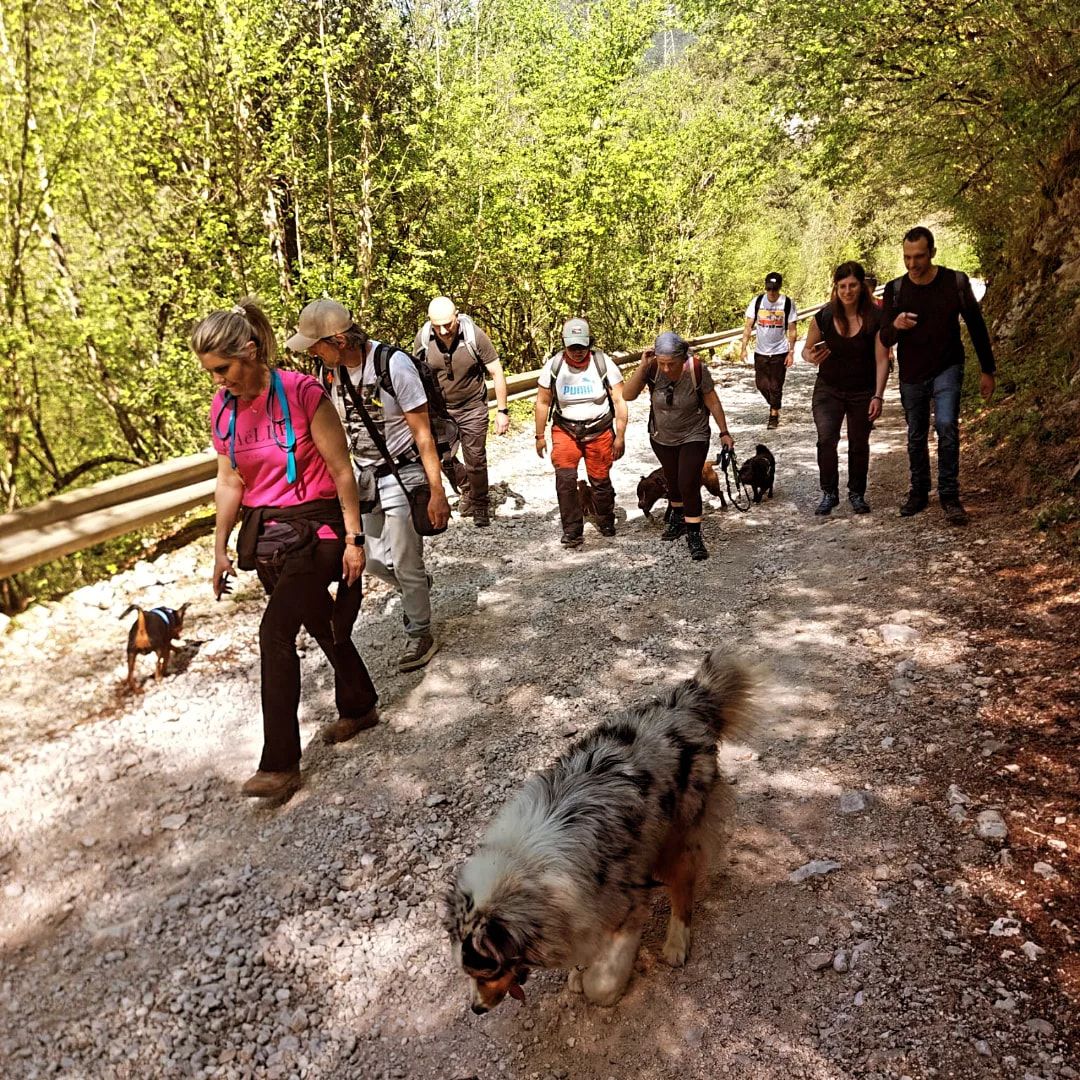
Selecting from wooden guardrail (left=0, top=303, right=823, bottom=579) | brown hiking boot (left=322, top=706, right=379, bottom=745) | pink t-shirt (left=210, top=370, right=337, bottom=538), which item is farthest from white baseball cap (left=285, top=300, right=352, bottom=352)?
wooden guardrail (left=0, top=303, right=823, bottom=579)

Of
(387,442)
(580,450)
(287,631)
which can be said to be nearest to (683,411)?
(580,450)

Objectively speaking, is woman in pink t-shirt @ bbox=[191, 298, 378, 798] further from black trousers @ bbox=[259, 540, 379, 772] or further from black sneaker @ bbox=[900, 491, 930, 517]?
black sneaker @ bbox=[900, 491, 930, 517]

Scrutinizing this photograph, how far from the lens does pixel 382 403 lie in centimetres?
470

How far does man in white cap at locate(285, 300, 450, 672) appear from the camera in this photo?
174 inches

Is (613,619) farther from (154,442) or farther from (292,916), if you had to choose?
(154,442)

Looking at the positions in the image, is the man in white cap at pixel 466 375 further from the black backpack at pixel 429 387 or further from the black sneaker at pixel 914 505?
the black sneaker at pixel 914 505

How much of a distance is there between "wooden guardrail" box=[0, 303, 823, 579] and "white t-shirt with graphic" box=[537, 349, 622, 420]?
3385 mm

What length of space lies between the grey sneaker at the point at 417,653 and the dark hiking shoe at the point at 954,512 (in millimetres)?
4249

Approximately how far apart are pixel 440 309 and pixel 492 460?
11.1 feet

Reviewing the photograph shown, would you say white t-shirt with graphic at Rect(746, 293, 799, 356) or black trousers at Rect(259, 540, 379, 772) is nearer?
black trousers at Rect(259, 540, 379, 772)

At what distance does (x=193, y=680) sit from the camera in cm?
511

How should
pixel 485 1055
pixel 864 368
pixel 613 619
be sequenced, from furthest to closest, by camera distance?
pixel 864 368 < pixel 613 619 < pixel 485 1055

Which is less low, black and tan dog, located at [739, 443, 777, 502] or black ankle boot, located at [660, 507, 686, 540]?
black and tan dog, located at [739, 443, 777, 502]

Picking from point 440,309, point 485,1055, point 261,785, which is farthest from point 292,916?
point 440,309
